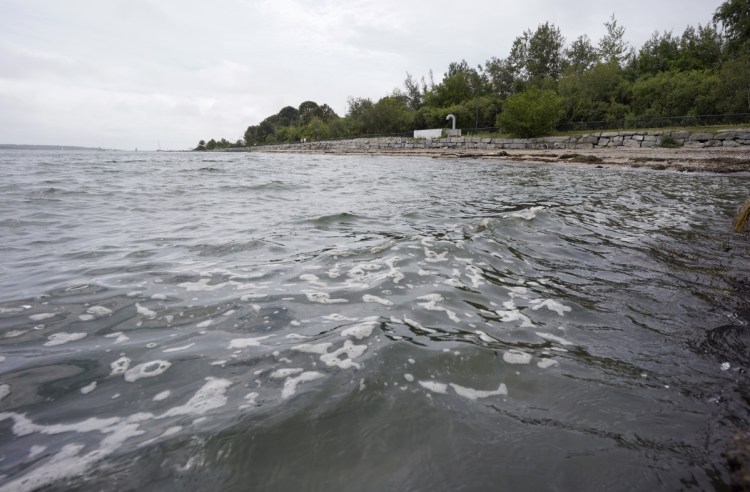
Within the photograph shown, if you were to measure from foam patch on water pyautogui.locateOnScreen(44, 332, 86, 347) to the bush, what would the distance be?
119 ft

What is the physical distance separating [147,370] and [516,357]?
7.76 feet

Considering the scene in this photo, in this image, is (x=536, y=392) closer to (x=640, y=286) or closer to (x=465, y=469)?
(x=465, y=469)

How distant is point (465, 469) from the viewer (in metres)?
1.52

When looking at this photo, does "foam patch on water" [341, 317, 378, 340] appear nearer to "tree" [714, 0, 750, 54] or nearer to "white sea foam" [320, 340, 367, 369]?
"white sea foam" [320, 340, 367, 369]

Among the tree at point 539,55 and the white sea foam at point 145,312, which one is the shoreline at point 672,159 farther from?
the tree at point 539,55

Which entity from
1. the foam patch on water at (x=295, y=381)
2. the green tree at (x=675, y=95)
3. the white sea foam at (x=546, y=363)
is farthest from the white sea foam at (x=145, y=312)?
the green tree at (x=675, y=95)

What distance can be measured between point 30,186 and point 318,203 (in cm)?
892

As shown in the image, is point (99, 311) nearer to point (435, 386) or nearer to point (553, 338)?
point (435, 386)

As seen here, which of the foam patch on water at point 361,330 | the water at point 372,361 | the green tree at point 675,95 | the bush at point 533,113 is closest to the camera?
the water at point 372,361

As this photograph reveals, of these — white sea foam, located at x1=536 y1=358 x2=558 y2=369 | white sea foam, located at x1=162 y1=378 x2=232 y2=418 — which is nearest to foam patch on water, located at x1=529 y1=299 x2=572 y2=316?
white sea foam, located at x1=536 y1=358 x2=558 y2=369

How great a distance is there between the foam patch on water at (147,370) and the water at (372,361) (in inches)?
0.6

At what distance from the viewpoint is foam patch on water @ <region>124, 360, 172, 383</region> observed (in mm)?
2207

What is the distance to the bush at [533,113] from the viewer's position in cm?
3250

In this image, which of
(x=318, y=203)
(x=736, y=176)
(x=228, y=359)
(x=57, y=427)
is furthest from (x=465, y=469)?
(x=736, y=176)
